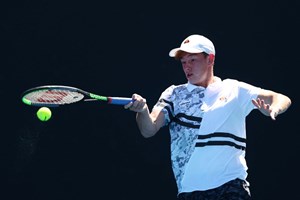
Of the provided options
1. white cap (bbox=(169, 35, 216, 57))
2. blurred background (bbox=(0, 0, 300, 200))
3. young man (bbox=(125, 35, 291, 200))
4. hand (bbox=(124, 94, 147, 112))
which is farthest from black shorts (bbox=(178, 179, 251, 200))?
blurred background (bbox=(0, 0, 300, 200))

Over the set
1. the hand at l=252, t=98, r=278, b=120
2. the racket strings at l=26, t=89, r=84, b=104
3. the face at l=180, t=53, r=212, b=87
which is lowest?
the hand at l=252, t=98, r=278, b=120

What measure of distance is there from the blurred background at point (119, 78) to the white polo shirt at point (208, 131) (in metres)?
1.41

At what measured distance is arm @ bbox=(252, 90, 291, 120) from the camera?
4160 mm

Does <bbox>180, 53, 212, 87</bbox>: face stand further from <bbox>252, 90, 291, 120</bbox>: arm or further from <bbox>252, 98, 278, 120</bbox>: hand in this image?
<bbox>252, 98, 278, 120</bbox>: hand

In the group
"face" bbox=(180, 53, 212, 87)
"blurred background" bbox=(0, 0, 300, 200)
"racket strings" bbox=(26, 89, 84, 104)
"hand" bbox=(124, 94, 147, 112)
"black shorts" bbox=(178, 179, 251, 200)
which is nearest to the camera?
"hand" bbox=(124, 94, 147, 112)

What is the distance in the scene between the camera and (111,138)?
586 centimetres

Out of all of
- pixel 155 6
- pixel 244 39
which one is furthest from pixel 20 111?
pixel 244 39

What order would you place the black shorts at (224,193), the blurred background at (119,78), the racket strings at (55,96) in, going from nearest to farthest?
the black shorts at (224,193), the racket strings at (55,96), the blurred background at (119,78)

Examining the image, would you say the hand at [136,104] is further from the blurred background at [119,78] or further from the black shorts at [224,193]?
the blurred background at [119,78]

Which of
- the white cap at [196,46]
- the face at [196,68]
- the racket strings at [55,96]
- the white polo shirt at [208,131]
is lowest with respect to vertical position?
the white polo shirt at [208,131]

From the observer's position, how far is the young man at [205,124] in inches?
170

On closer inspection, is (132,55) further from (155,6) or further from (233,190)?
(233,190)

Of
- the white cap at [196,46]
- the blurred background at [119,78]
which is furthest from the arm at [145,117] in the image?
the blurred background at [119,78]

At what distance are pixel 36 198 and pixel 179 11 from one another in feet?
5.61
